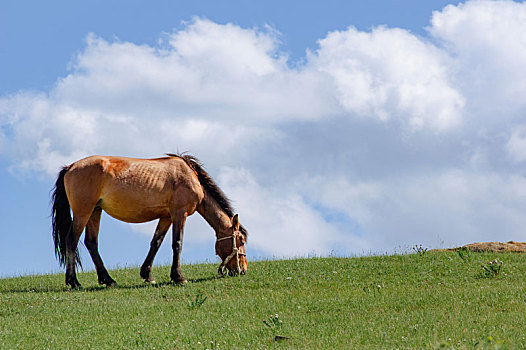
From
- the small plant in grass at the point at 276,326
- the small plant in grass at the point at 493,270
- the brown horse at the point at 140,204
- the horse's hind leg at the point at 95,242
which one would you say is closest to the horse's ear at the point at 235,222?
the brown horse at the point at 140,204

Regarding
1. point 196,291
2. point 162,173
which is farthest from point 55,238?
point 196,291

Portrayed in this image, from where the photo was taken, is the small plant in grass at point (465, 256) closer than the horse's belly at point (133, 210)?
No

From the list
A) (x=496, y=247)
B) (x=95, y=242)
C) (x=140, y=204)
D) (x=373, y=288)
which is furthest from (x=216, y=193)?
(x=496, y=247)

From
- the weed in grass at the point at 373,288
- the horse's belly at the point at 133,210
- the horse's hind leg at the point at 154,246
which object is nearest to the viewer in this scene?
the weed in grass at the point at 373,288

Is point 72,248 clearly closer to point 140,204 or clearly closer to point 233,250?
point 140,204

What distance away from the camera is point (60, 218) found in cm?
1571

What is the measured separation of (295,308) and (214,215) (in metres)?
5.31

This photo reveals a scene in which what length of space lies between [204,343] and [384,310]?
3.55 meters

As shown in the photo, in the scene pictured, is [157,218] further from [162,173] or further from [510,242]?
[510,242]

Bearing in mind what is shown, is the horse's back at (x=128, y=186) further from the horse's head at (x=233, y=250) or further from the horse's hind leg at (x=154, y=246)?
the horse's head at (x=233, y=250)

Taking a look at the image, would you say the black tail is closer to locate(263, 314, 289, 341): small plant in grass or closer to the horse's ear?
the horse's ear

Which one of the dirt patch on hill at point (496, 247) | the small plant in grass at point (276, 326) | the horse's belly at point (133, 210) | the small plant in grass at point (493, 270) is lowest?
the small plant in grass at point (276, 326)

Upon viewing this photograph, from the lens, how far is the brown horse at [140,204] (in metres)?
15.2

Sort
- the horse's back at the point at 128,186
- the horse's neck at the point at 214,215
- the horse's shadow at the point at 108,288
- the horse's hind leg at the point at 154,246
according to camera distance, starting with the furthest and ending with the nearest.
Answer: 1. the horse's neck at the point at 214,215
2. the horse's hind leg at the point at 154,246
3. the horse's back at the point at 128,186
4. the horse's shadow at the point at 108,288
